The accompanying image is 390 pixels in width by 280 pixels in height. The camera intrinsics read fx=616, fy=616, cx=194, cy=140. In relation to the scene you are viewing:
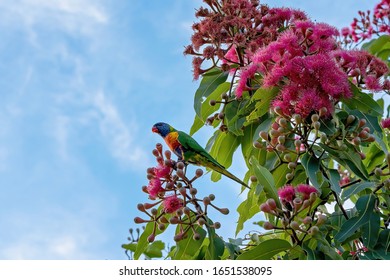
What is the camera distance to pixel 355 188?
228 centimetres

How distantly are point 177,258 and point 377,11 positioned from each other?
3.02 metres

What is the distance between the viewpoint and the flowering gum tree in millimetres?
2189

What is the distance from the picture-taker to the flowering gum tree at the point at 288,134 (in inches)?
86.2

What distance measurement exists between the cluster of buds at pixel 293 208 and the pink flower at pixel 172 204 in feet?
1.07

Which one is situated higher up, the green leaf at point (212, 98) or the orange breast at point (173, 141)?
the green leaf at point (212, 98)

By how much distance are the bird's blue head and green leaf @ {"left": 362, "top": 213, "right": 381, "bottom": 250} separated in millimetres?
1116

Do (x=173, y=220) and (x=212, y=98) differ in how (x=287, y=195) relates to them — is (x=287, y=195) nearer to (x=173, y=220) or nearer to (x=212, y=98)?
(x=173, y=220)

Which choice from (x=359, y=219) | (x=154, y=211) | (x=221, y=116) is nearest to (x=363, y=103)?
(x=359, y=219)

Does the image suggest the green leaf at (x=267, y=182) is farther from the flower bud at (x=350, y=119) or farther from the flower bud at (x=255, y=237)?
the flower bud at (x=350, y=119)

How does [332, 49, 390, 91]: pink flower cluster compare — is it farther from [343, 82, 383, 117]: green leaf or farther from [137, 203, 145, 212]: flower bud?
[137, 203, 145, 212]: flower bud

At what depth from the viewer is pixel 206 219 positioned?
2.28 m

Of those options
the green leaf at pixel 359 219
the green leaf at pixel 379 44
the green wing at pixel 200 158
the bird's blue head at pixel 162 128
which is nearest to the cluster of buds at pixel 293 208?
the green leaf at pixel 359 219

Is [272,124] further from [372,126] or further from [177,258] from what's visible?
[177,258]

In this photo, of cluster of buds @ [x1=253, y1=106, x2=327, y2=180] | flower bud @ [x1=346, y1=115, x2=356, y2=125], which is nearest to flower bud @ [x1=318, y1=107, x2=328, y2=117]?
cluster of buds @ [x1=253, y1=106, x2=327, y2=180]
